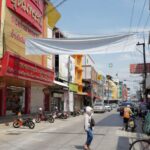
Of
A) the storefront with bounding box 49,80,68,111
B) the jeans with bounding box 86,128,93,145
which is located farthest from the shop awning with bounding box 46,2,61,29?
the jeans with bounding box 86,128,93,145

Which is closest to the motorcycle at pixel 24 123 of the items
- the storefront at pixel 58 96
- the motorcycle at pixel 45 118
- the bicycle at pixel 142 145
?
the motorcycle at pixel 45 118

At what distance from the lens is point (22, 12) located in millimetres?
32500

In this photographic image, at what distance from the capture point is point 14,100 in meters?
35.8

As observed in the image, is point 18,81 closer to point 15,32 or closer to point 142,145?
point 15,32

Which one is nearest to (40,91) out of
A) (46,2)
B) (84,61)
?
(46,2)

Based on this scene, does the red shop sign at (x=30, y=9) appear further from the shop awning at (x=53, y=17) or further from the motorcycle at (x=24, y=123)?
the motorcycle at (x=24, y=123)

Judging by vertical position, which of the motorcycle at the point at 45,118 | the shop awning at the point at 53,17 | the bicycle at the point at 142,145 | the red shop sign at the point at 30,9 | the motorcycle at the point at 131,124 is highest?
the shop awning at the point at 53,17

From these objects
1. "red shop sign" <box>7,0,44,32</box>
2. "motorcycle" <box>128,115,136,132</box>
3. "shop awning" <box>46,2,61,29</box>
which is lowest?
"motorcycle" <box>128,115,136,132</box>

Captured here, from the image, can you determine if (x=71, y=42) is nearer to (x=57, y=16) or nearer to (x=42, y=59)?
(x=42, y=59)

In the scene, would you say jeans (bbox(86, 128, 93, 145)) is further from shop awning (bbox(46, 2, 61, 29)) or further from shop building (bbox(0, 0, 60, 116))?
shop awning (bbox(46, 2, 61, 29))

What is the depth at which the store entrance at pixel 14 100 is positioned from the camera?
3414 centimetres

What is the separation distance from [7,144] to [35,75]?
52.7ft

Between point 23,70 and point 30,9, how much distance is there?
26.7 feet

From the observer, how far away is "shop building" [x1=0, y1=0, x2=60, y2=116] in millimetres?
27125
